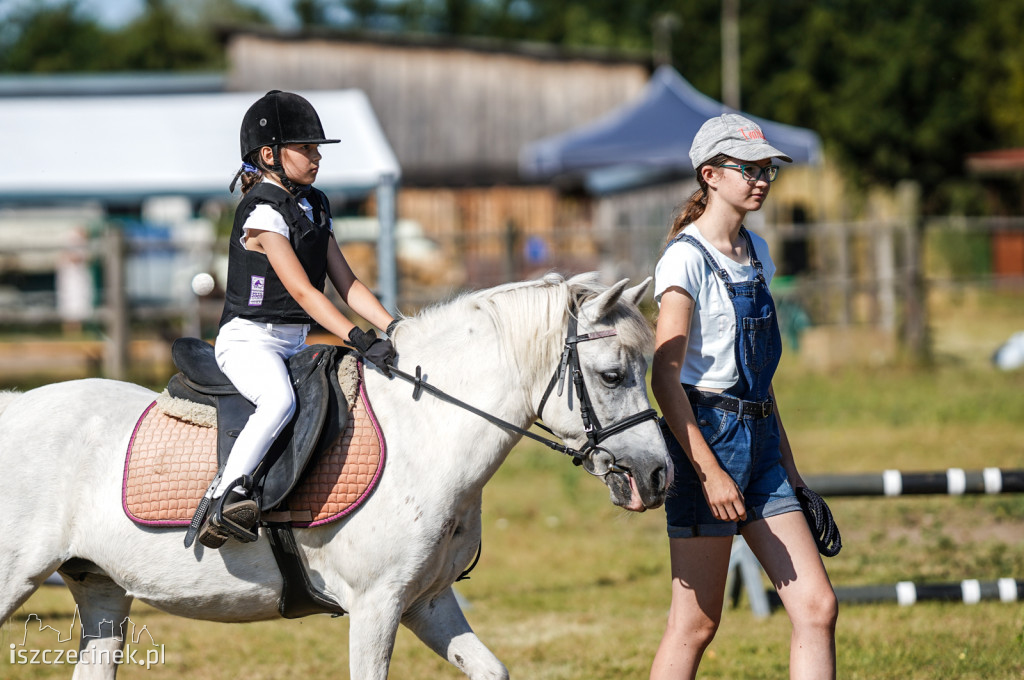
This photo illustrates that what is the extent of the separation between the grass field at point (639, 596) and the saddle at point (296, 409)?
2.22 metres

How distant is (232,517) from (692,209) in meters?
2.01

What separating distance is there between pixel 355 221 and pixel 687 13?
3820 cm

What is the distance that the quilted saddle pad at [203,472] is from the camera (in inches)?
151

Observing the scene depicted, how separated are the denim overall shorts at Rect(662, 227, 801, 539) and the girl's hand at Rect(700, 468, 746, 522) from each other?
5.8 inches

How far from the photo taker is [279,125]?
4.08 m

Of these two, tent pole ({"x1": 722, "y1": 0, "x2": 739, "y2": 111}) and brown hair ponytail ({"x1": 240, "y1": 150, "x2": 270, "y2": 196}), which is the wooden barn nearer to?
tent pole ({"x1": 722, "y1": 0, "x2": 739, "y2": 111})

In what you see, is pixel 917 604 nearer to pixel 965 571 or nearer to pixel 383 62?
pixel 965 571

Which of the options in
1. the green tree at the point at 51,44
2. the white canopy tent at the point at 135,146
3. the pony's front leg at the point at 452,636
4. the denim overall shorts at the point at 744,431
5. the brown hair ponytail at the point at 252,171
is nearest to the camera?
the denim overall shorts at the point at 744,431

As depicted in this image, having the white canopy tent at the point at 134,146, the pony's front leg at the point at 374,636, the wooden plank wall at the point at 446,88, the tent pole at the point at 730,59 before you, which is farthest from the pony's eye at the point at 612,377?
the tent pole at the point at 730,59

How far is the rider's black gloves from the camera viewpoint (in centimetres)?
392

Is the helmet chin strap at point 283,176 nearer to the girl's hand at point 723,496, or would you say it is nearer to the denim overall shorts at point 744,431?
the denim overall shorts at point 744,431

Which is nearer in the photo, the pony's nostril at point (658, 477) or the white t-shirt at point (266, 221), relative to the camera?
the pony's nostril at point (658, 477)

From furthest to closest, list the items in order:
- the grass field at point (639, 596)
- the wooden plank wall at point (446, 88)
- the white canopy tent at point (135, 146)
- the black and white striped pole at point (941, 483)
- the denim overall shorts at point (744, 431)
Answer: the wooden plank wall at point (446, 88) → the white canopy tent at point (135, 146) → the black and white striped pole at point (941, 483) → the grass field at point (639, 596) → the denim overall shorts at point (744, 431)

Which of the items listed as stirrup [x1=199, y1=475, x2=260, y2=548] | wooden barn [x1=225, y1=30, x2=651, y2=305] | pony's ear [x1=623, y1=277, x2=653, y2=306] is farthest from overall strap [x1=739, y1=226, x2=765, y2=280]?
wooden barn [x1=225, y1=30, x2=651, y2=305]
